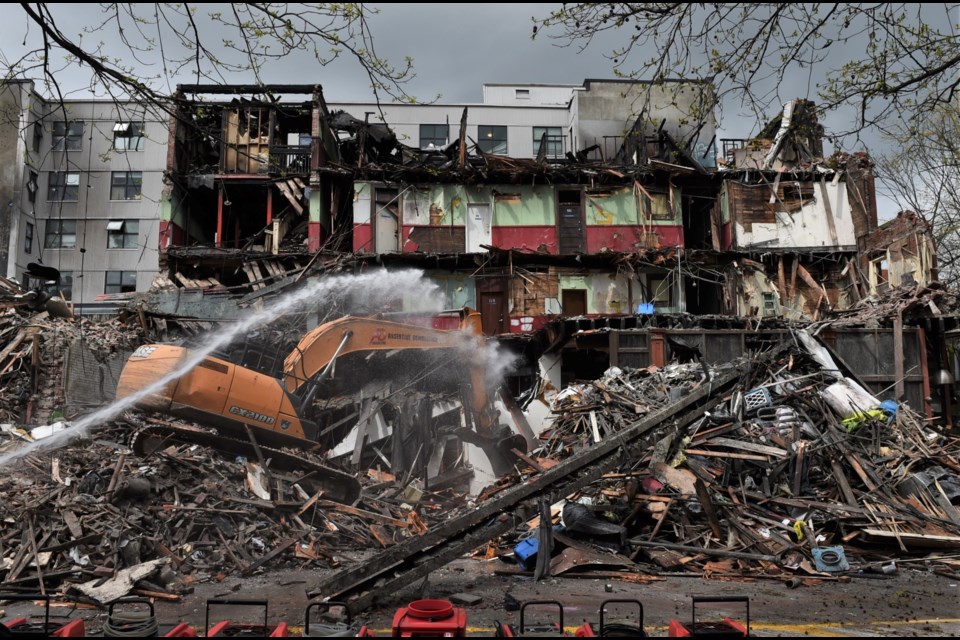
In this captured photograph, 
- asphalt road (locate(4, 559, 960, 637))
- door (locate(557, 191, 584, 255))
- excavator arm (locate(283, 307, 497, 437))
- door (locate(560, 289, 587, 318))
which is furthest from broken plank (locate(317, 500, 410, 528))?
door (locate(557, 191, 584, 255))

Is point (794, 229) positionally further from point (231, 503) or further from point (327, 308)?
point (231, 503)

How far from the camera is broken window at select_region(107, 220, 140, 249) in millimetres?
38969

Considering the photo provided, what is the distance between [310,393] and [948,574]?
1048 centimetres

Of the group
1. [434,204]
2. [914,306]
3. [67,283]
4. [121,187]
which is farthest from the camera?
[121,187]

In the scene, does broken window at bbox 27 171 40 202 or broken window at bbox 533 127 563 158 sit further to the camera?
broken window at bbox 533 127 563 158

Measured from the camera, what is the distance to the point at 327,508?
11383 millimetres

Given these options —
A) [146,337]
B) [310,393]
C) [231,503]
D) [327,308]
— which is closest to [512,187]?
[327,308]

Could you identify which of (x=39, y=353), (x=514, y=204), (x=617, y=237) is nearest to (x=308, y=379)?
(x=39, y=353)

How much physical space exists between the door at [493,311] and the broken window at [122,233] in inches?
949

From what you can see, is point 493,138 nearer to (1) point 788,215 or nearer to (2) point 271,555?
(1) point 788,215

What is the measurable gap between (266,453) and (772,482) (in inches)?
345

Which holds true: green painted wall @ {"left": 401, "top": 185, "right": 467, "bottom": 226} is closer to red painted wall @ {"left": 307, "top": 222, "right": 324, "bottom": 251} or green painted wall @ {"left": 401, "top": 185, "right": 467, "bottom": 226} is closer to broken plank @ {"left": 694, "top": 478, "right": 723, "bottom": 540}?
red painted wall @ {"left": 307, "top": 222, "right": 324, "bottom": 251}

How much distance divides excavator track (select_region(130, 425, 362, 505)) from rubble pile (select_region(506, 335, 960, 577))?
3.53 metres

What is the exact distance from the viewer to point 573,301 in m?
28.3
